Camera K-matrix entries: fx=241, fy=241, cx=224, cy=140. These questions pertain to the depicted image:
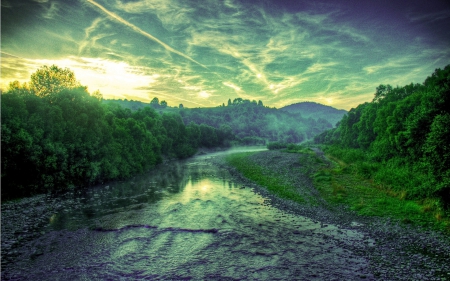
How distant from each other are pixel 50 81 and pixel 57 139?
14590 mm

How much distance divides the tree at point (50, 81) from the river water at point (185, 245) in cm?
2905

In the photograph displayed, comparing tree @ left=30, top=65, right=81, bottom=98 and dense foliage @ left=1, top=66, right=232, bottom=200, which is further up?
tree @ left=30, top=65, right=81, bottom=98

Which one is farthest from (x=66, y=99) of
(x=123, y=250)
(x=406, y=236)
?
(x=406, y=236)

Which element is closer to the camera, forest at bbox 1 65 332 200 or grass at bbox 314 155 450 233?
grass at bbox 314 155 450 233

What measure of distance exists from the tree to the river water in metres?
29.0

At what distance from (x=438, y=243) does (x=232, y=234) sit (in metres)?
16.8

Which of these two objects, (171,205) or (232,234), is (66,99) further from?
(232,234)

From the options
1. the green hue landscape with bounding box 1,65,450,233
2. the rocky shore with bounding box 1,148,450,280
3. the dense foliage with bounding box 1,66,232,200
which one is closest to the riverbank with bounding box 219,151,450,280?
the rocky shore with bounding box 1,148,450,280

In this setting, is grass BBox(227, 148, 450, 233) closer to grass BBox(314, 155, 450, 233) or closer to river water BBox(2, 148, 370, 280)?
grass BBox(314, 155, 450, 233)

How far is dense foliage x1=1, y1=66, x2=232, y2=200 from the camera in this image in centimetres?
3579

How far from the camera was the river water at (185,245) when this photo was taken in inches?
673

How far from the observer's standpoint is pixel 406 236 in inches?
818

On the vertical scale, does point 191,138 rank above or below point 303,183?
above

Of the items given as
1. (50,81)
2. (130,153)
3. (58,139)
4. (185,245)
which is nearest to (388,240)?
(185,245)
